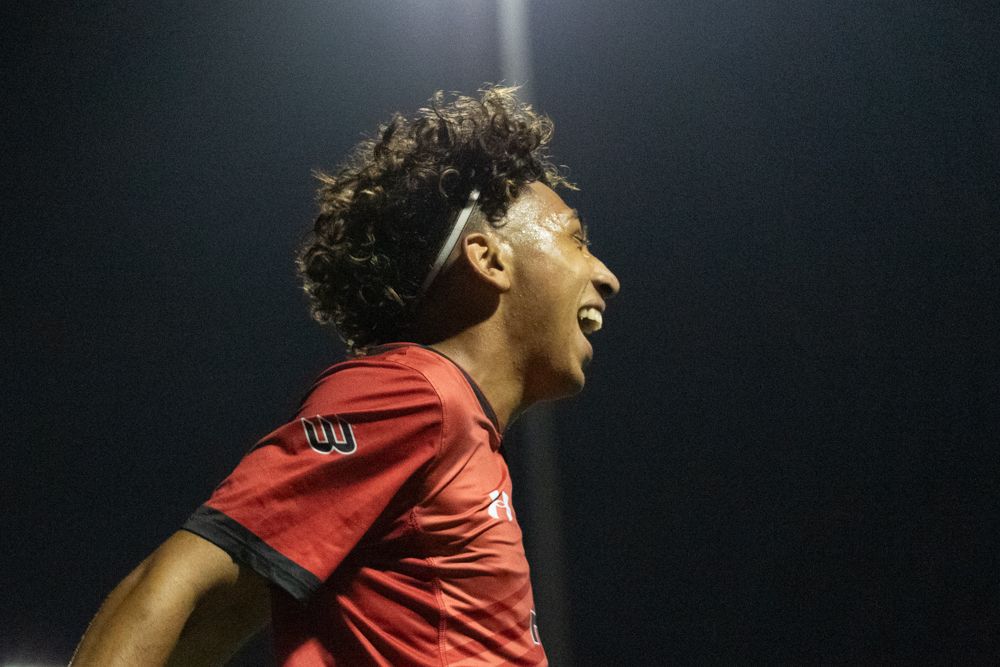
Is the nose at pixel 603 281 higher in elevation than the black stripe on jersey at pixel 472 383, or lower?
higher

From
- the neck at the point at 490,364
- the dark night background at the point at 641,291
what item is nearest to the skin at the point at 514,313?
the neck at the point at 490,364

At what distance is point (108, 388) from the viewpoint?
141 cm

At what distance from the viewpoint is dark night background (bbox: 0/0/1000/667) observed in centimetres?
133

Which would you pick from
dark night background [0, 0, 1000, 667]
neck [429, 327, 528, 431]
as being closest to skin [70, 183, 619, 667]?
neck [429, 327, 528, 431]

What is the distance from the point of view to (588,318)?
0.74 m

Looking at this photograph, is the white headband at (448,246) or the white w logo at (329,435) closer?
the white w logo at (329,435)

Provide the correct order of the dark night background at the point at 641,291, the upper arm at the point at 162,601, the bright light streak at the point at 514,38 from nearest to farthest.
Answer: the upper arm at the point at 162,601, the dark night background at the point at 641,291, the bright light streak at the point at 514,38

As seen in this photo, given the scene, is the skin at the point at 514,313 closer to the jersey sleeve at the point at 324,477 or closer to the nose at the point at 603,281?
the nose at the point at 603,281

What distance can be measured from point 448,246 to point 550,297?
123mm

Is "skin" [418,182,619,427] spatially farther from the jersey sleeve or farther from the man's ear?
the jersey sleeve

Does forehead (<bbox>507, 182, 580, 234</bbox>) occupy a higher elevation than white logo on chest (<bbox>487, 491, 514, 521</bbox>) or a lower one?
higher

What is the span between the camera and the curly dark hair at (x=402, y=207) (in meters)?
0.73

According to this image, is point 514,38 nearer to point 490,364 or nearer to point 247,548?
point 490,364

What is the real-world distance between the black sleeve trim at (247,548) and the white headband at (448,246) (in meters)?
0.33
